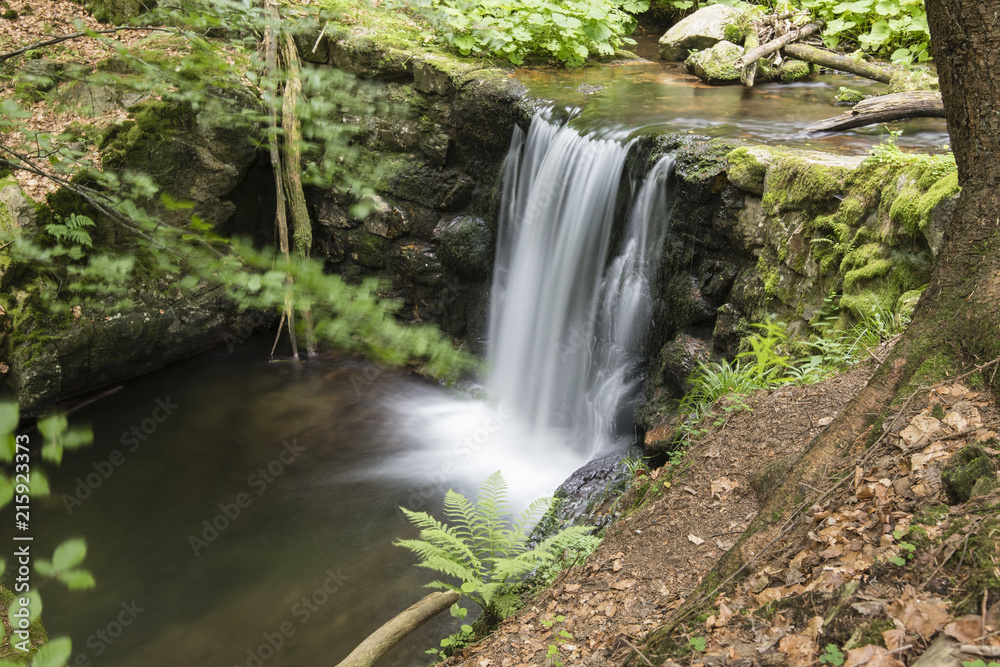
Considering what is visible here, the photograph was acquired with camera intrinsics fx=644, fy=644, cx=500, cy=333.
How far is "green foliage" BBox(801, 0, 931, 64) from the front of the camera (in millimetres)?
8633

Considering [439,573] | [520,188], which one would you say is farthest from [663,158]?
[439,573]

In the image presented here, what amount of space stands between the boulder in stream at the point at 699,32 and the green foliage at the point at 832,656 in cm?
978

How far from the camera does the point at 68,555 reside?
125 cm

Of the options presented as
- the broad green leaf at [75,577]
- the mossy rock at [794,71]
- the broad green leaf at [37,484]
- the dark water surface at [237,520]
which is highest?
the mossy rock at [794,71]

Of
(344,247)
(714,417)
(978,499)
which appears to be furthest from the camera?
(344,247)

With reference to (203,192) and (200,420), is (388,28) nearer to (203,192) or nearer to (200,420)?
(203,192)

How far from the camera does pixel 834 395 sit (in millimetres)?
4125

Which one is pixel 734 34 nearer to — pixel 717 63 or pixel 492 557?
pixel 717 63

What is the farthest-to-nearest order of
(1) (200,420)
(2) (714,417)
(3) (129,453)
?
(1) (200,420) → (3) (129,453) → (2) (714,417)

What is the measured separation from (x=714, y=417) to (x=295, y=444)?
510 cm

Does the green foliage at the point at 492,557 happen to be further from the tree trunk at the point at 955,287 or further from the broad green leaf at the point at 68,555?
the broad green leaf at the point at 68,555

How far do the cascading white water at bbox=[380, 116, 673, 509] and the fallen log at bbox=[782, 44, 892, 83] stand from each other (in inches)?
168

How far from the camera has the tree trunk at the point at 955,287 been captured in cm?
239

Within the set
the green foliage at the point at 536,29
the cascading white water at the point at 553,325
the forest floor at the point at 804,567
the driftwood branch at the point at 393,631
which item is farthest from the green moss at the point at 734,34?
the driftwood branch at the point at 393,631
